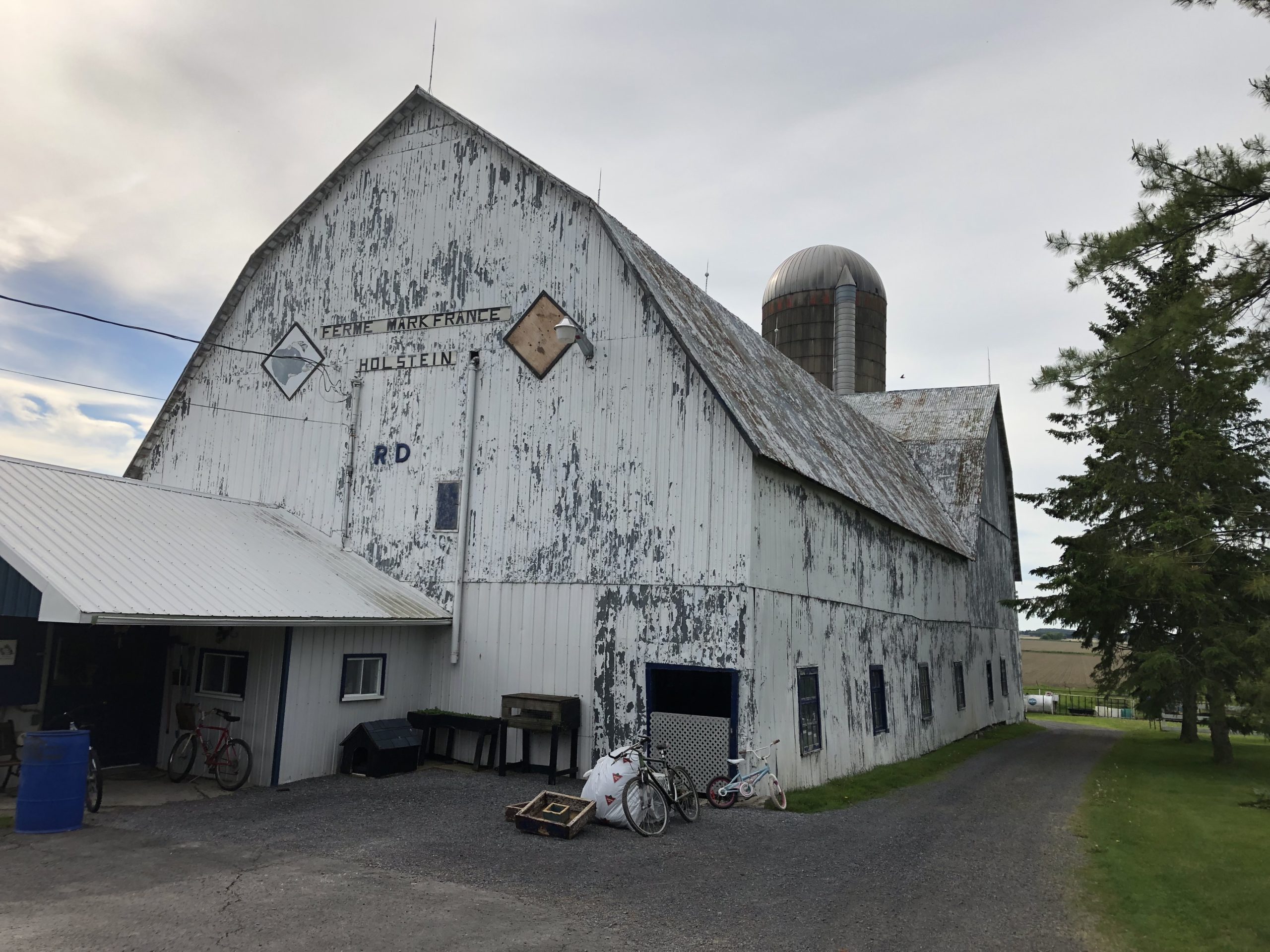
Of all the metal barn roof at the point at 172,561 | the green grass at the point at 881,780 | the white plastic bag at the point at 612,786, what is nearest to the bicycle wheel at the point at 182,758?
the metal barn roof at the point at 172,561

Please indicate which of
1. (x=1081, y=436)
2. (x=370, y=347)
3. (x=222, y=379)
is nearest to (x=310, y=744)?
Result: (x=370, y=347)

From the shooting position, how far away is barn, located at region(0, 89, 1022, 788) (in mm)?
13250

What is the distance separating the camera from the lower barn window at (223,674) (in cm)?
1330

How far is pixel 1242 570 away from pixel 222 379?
70.3ft

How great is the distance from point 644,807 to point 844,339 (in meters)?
30.1

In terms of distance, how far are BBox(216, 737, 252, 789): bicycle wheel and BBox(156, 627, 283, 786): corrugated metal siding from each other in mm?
132

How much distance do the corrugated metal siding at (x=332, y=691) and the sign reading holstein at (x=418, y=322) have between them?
5540 mm

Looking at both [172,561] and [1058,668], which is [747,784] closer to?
[172,561]

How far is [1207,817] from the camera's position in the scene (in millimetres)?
13672

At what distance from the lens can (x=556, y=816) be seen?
10.5 metres

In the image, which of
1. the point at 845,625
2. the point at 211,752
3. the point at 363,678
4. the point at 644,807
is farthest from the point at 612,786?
the point at 845,625

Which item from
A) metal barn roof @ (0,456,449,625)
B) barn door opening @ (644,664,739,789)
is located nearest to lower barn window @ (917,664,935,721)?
barn door opening @ (644,664,739,789)

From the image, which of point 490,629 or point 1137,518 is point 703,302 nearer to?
point 490,629

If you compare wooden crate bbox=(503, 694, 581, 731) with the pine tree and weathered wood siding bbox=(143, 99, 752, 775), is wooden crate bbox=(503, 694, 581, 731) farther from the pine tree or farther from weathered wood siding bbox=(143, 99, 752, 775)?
the pine tree
